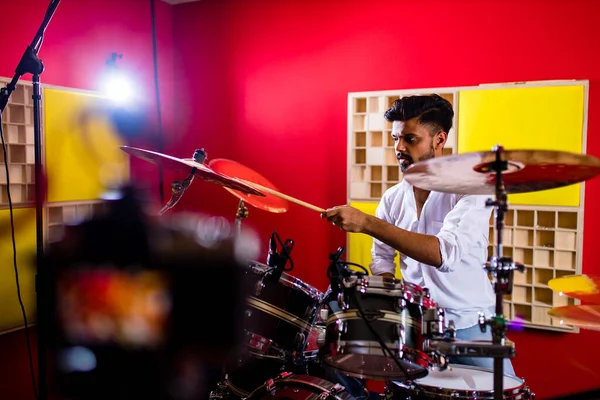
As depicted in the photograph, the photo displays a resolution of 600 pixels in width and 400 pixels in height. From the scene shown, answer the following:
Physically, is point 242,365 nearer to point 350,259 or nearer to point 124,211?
point 124,211

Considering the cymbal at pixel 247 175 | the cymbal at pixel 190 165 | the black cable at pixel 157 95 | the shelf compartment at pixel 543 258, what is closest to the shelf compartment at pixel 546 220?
the shelf compartment at pixel 543 258

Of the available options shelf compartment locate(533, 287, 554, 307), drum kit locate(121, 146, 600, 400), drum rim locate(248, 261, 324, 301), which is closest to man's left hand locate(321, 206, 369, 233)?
drum kit locate(121, 146, 600, 400)

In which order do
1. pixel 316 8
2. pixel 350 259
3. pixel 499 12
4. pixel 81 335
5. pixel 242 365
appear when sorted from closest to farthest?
pixel 81 335
pixel 242 365
pixel 499 12
pixel 350 259
pixel 316 8

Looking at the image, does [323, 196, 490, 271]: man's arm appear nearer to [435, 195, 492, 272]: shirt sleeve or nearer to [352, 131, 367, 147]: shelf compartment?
[435, 195, 492, 272]: shirt sleeve

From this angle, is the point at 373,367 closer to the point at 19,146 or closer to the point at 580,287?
the point at 580,287

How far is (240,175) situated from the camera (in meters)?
2.38

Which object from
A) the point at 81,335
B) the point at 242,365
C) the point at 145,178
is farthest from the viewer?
the point at 145,178

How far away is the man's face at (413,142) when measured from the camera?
2.20m

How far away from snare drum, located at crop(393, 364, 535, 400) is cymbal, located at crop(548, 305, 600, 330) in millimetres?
262

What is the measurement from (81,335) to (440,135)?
67.0 inches

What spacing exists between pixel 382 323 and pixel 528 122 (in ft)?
5.85

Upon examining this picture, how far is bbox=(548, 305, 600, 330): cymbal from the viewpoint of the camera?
66.9 inches

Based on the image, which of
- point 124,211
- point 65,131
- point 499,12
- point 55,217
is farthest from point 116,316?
point 499,12

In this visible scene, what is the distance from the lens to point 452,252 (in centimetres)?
184
